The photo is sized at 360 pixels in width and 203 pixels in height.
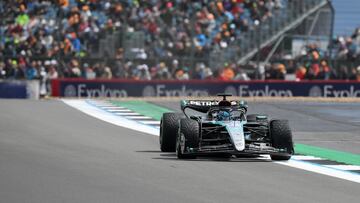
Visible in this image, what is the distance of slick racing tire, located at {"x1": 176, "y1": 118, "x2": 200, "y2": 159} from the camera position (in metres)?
13.4

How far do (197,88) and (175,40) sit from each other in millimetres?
2084

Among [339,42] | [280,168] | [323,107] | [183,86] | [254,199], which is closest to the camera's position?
[254,199]

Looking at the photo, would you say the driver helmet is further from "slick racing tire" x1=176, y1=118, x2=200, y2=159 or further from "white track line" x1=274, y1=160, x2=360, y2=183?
"white track line" x1=274, y1=160, x2=360, y2=183

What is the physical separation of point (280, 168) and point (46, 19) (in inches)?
936

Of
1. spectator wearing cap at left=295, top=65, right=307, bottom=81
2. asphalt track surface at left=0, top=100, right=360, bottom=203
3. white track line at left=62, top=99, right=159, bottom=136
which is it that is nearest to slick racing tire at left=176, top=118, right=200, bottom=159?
asphalt track surface at left=0, top=100, right=360, bottom=203

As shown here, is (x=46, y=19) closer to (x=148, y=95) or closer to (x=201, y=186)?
(x=148, y=95)

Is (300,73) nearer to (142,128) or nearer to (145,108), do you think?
(145,108)

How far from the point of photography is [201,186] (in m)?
9.86

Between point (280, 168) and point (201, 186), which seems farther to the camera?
point (280, 168)

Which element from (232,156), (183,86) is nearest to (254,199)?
(232,156)

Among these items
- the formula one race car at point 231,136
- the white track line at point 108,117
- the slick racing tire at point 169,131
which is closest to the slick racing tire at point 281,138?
the formula one race car at point 231,136

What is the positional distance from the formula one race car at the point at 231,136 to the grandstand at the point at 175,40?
66.1 feet

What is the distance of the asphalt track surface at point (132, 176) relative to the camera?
9.02 m

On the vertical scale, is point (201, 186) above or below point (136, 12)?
below
